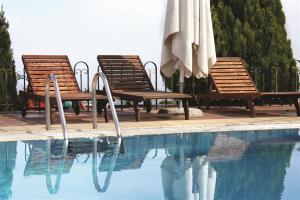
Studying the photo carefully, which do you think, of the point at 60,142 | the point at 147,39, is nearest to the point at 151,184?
the point at 60,142

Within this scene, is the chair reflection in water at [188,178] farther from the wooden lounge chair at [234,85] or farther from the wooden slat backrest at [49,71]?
the wooden slat backrest at [49,71]

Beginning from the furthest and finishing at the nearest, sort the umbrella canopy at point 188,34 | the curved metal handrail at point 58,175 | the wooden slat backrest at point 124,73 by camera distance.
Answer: the wooden slat backrest at point 124,73
the umbrella canopy at point 188,34
the curved metal handrail at point 58,175

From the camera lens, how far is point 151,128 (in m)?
8.75

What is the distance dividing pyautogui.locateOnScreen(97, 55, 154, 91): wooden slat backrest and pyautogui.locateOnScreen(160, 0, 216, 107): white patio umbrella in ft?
3.38

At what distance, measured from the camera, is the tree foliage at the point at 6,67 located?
12.6m

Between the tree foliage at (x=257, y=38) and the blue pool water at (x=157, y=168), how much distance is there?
6.59m

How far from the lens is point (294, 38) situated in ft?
56.0

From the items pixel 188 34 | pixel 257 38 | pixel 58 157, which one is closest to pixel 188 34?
pixel 188 34

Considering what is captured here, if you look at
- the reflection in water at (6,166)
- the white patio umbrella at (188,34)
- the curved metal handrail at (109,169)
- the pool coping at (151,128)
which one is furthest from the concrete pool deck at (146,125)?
the white patio umbrella at (188,34)

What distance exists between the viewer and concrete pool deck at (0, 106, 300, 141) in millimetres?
8141

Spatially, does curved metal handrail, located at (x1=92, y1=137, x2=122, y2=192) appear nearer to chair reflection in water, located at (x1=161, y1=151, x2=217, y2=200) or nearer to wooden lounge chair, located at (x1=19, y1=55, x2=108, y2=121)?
chair reflection in water, located at (x1=161, y1=151, x2=217, y2=200)

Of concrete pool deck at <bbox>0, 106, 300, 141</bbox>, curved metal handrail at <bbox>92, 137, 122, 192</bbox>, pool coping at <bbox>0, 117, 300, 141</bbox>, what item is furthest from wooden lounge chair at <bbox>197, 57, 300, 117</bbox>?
curved metal handrail at <bbox>92, 137, 122, 192</bbox>

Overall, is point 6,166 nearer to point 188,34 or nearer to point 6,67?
point 188,34

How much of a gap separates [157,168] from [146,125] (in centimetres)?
324
